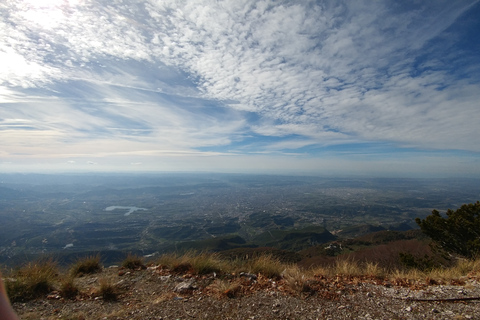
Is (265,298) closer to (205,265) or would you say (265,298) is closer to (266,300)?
(266,300)

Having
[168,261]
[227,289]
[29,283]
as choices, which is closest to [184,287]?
[227,289]

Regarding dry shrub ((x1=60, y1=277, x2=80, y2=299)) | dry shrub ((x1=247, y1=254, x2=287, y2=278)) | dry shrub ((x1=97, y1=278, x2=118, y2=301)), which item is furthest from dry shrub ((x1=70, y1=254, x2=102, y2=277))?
dry shrub ((x1=247, y1=254, x2=287, y2=278))

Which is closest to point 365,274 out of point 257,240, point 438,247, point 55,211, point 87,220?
point 438,247

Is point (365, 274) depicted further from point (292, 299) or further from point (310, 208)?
point (310, 208)

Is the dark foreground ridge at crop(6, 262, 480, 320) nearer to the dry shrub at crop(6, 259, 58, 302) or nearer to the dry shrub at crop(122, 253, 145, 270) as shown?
the dry shrub at crop(6, 259, 58, 302)

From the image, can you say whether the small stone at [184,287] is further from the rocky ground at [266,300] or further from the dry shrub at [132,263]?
the dry shrub at [132,263]

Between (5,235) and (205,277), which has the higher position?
(205,277)
